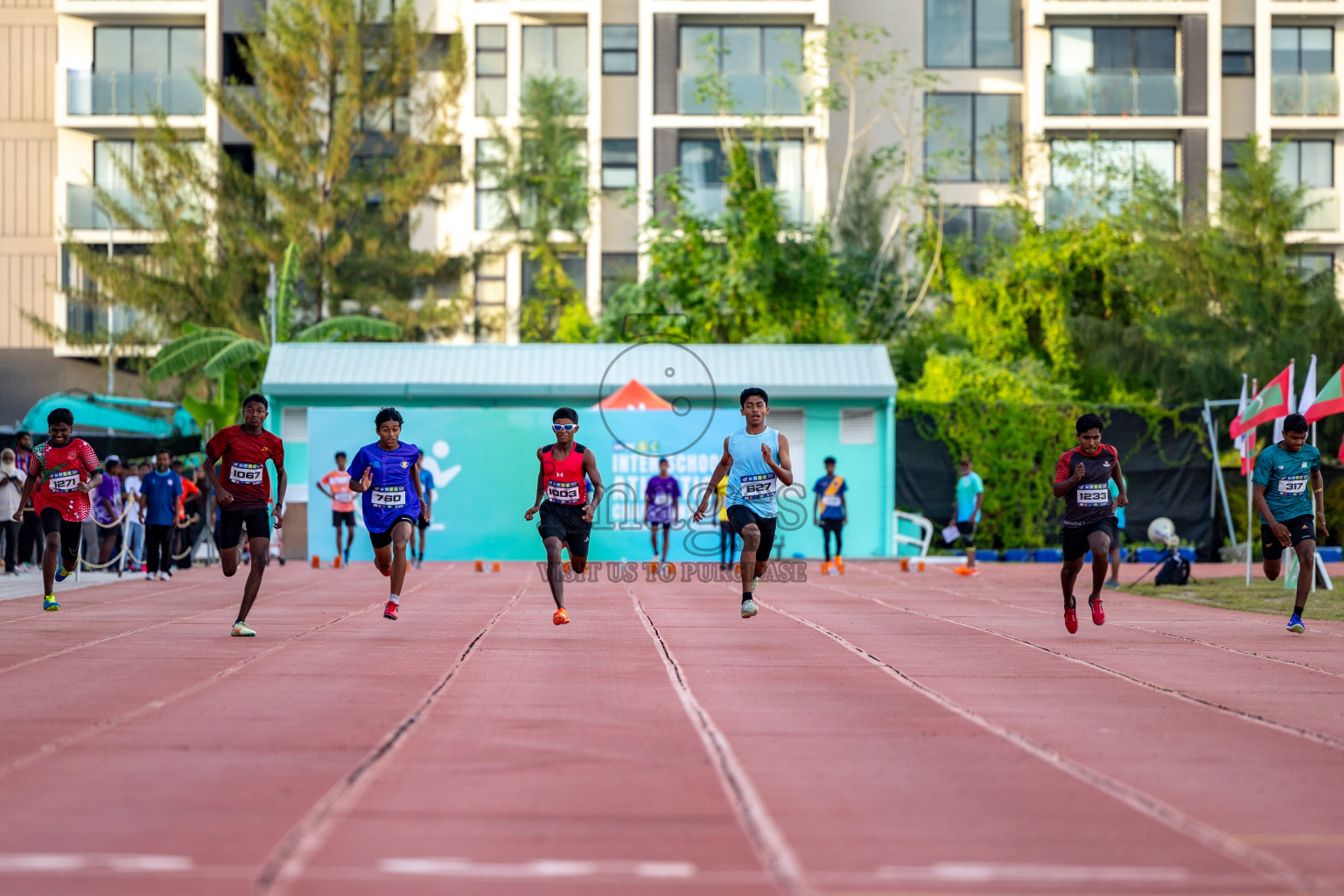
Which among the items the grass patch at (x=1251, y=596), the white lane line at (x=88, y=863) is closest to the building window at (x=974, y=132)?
the grass patch at (x=1251, y=596)

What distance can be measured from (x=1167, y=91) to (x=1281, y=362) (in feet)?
58.8

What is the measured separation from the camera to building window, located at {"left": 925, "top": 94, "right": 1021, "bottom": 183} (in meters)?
43.5

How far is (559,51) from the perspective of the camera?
44.6 meters

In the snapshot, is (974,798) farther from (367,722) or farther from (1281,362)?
(1281,362)

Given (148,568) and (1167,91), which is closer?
(148,568)

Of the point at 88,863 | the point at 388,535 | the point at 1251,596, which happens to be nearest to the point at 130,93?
the point at 388,535

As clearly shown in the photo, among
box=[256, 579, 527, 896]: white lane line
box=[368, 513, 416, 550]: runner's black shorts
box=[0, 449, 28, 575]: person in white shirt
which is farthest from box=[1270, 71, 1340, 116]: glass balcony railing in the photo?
box=[256, 579, 527, 896]: white lane line

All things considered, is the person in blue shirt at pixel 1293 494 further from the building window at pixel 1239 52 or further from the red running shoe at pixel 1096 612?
the building window at pixel 1239 52

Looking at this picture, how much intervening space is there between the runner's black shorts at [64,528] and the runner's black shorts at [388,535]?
415 centimetres

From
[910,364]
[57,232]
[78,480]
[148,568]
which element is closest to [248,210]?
[57,232]

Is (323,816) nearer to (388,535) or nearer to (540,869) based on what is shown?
(540,869)

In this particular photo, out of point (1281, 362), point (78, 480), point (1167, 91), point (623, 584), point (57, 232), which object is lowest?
point (623, 584)

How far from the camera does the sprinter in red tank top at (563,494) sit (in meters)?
13.4

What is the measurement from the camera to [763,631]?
1338cm
